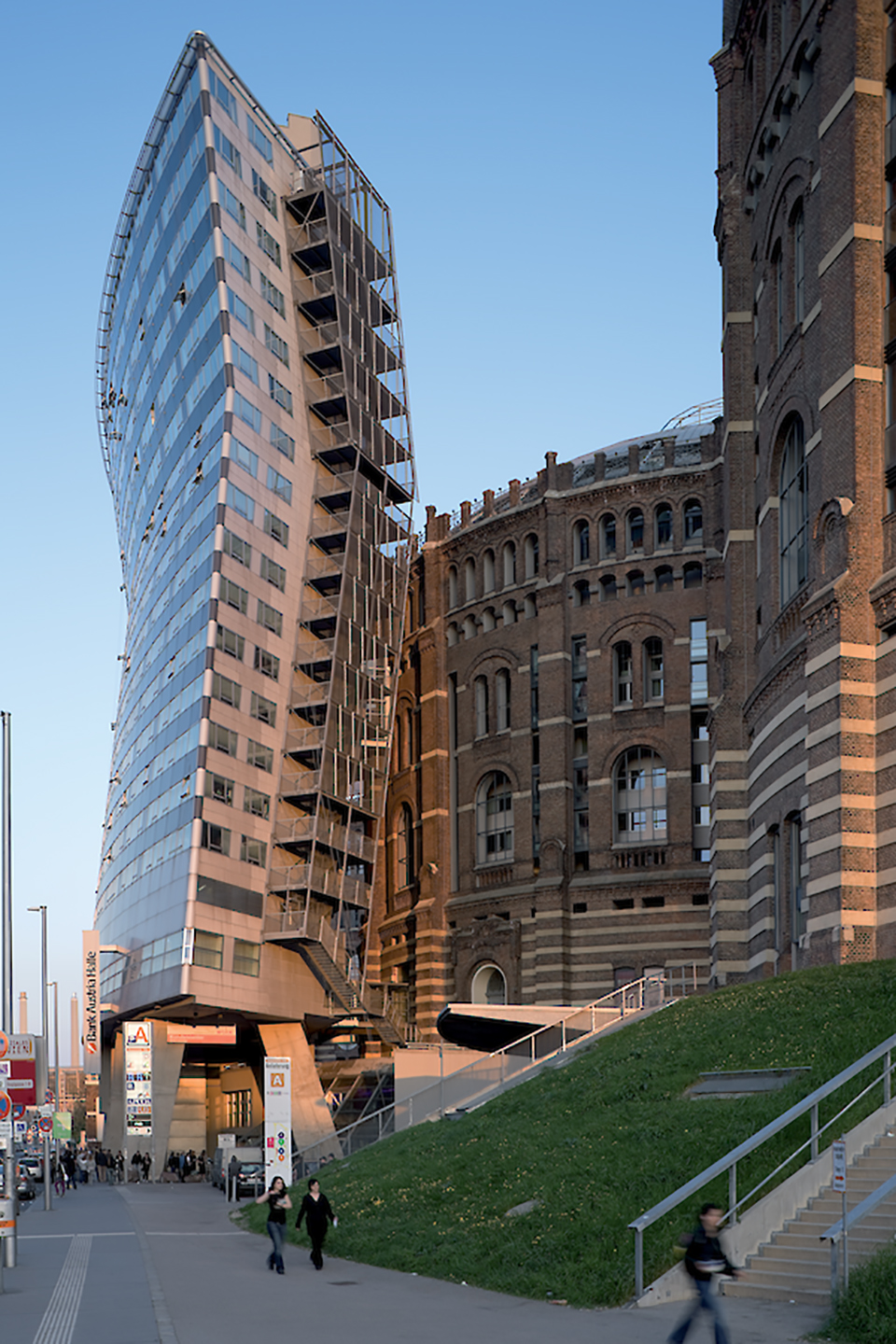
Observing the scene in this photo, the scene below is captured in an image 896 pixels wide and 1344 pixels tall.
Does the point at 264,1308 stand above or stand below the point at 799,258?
below

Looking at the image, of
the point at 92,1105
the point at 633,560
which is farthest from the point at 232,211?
the point at 92,1105

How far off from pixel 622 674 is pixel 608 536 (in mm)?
6149

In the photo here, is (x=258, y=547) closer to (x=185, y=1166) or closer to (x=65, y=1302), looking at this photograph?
(x=185, y=1166)

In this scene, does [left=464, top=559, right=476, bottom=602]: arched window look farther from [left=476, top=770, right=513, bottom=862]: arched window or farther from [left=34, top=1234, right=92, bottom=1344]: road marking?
[left=34, top=1234, right=92, bottom=1344]: road marking

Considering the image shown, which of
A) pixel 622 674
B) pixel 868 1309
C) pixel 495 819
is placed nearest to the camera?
pixel 868 1309

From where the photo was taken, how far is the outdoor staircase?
67.3 m

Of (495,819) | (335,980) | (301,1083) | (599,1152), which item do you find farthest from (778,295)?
(301,1083)

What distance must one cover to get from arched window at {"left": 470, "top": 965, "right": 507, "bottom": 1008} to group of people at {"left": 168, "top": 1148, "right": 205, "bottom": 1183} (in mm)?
14221

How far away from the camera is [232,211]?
69.6 m

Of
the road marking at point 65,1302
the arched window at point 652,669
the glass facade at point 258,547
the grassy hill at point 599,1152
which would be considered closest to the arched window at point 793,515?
the grassy hill at point 599,1152

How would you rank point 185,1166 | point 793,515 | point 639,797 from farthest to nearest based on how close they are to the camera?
point 185,1166
point 639,797
point 793,515

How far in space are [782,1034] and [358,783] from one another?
44.9 meters

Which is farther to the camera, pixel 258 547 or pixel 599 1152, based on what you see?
pixel 258 547

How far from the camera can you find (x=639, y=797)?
66.4 metres
